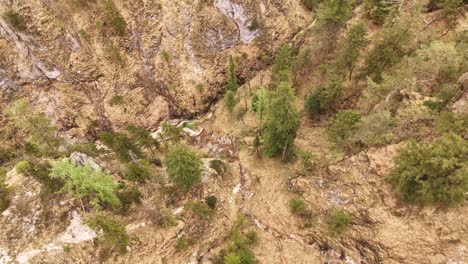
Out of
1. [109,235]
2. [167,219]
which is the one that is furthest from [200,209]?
[109,235]

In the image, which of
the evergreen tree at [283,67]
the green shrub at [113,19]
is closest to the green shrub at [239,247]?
the evergreen tree at [283,67]

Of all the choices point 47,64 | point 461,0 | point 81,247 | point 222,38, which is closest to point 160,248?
point 81,247

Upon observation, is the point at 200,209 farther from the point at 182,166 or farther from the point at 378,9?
the point at 378,9

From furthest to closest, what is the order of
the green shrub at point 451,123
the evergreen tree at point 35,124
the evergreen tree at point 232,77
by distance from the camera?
the evergreen tree at point 232,77 < the evergreen tree at point 35,124 < the green shrub at point 451,123

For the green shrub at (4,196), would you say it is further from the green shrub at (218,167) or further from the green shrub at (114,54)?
the green shrub at (114,54)

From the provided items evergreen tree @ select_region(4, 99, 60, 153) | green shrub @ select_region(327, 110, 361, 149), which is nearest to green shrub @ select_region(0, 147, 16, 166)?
evergreen tree @ select_region(4, 99, 60, 153)
